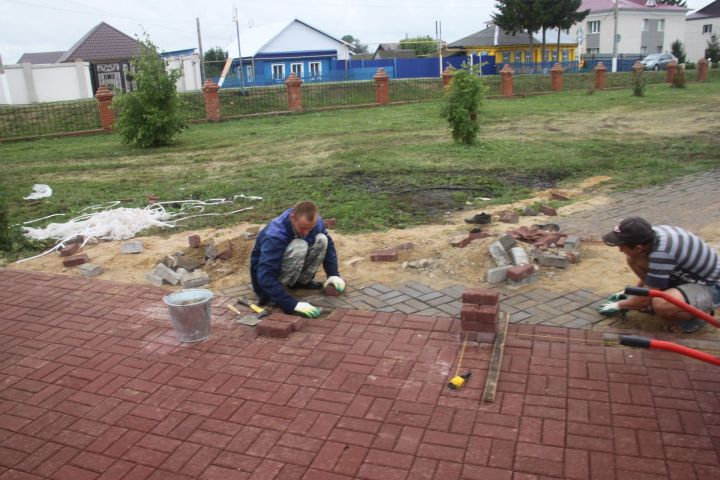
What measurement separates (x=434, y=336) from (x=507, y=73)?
27.7m

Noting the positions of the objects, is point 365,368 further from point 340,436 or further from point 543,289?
point 543,289

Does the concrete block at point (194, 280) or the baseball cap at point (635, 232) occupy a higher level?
the baseball cap at point (635, 232)

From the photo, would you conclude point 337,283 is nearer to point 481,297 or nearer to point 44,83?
point 481,297

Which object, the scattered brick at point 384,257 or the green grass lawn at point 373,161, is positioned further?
the green grass lawn at point 373,161

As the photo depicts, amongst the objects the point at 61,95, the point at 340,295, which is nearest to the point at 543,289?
the point at 340,295

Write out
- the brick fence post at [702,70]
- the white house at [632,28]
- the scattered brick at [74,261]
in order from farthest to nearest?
the white house at [632,28], the brick fence post at [702,70], the scattered brick at [74,261]

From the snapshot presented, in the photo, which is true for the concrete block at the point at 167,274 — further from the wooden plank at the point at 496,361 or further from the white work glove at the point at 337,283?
the wooden plank at the point at 496,361

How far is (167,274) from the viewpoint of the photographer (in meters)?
6.12

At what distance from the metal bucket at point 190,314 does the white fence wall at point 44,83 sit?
32123mm

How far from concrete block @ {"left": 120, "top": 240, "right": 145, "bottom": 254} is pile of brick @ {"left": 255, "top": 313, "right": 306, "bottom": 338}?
2.88 m

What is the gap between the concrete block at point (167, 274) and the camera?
612 cm

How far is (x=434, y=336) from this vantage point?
4.66 m

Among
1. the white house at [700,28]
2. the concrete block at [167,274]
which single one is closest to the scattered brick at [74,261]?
the concrete block at [167,274]

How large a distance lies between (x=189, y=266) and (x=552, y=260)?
3.81 metres
